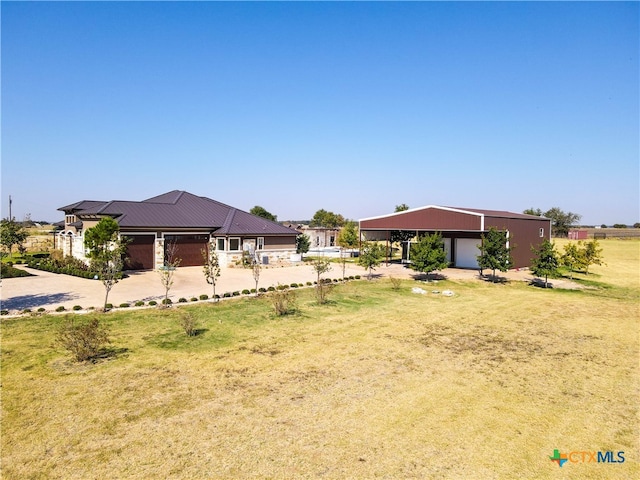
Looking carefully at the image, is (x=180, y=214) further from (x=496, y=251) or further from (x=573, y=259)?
(x=573, y=259)

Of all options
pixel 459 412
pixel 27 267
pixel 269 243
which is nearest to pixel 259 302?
pixel 459 412

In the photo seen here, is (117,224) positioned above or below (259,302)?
above

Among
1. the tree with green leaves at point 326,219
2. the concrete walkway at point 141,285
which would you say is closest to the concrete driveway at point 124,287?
the concrete walkway at point 141,285

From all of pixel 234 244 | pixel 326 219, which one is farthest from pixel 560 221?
pixel 234 244

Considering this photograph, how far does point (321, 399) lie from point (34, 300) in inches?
706

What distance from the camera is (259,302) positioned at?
20.5 meters

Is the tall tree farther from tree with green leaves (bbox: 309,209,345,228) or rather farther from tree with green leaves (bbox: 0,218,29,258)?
tree with green leaves (bbox: 0,218,29,258)

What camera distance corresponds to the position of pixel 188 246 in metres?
35.1

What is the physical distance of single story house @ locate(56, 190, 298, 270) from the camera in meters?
32.5

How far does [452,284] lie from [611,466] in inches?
842

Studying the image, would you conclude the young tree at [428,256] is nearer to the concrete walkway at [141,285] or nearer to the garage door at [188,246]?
the concrete walkway at [141,285]

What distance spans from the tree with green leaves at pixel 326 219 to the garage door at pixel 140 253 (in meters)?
58.9

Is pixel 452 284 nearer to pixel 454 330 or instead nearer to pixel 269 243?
pixel 454 330

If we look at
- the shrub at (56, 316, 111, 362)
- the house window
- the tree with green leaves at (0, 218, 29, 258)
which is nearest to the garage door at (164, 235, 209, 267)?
the house window
